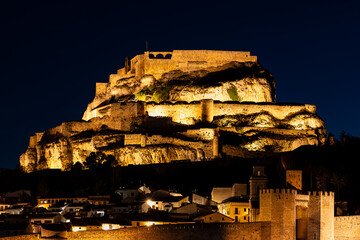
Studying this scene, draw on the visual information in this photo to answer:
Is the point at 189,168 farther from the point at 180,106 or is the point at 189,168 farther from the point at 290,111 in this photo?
the point at 290,111

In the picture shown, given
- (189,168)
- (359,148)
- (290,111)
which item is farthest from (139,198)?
(290,111)

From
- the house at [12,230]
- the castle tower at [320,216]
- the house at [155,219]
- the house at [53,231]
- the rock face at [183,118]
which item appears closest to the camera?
the house at [53,231]

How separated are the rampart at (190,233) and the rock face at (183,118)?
30193 mm

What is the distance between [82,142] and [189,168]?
17500mm

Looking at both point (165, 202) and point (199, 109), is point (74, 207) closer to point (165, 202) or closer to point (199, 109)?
point (165, 202)

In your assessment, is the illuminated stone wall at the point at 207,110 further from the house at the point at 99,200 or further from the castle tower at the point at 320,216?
the castle tower at the point at 320,216

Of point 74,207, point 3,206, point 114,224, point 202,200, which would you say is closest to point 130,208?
point 74,207

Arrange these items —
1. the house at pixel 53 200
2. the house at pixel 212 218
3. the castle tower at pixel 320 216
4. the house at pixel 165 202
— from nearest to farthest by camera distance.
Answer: the castle tower at pixel 320 216, the house at pixel 212 218, the house at pixel 165 202, the house at pixel 53 200

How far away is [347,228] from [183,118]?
39.9 meters

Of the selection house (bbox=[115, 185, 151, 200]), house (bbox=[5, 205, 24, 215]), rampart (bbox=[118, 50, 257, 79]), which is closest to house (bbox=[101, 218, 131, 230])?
house (bbox=[115, 185, 151, 200])

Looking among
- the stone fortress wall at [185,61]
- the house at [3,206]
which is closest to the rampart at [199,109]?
the stone fortress wall at [185,61]

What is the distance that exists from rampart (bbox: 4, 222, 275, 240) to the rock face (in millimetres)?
30193

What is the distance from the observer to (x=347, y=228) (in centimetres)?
4653

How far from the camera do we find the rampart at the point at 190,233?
42781mm
